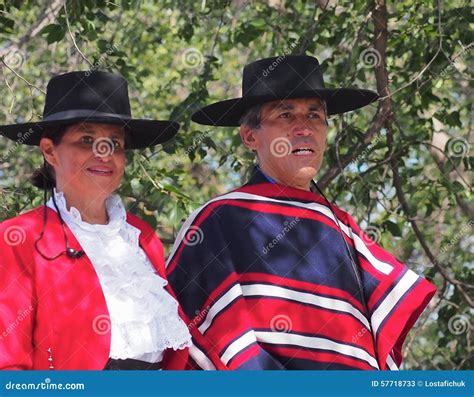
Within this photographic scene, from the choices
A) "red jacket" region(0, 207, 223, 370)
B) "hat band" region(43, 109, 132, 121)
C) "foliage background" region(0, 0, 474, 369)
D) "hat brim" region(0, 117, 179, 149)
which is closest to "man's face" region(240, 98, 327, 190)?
"hat brim" region(0, 117, 179, 149)

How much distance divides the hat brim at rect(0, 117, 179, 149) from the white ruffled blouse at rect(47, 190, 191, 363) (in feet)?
0.75

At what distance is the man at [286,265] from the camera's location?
12.5 ft

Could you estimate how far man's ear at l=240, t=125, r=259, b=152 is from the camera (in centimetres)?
409

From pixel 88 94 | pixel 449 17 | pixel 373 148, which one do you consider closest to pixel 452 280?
pixel 373 148

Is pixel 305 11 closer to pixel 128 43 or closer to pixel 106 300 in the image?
pixel 128 43

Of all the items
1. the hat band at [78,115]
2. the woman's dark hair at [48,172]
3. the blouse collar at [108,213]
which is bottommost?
the blouse collar at [108,213]

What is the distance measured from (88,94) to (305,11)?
12.3 feet

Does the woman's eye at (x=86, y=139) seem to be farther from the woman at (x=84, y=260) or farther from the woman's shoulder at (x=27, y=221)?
the woman's shoulder at (x=27, y=221)

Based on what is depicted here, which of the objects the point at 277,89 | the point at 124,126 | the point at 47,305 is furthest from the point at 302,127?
the point at 47,305

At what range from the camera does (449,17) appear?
5898 millimetres

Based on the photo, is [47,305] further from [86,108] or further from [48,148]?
[86,108]

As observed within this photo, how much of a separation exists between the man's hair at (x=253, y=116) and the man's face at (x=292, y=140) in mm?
16

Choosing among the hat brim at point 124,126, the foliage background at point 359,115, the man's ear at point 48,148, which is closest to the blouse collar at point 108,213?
the man's ear at point 48,148

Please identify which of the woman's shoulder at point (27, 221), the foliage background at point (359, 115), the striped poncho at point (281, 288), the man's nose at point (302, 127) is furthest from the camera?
the foliage background at point (359, 115)
